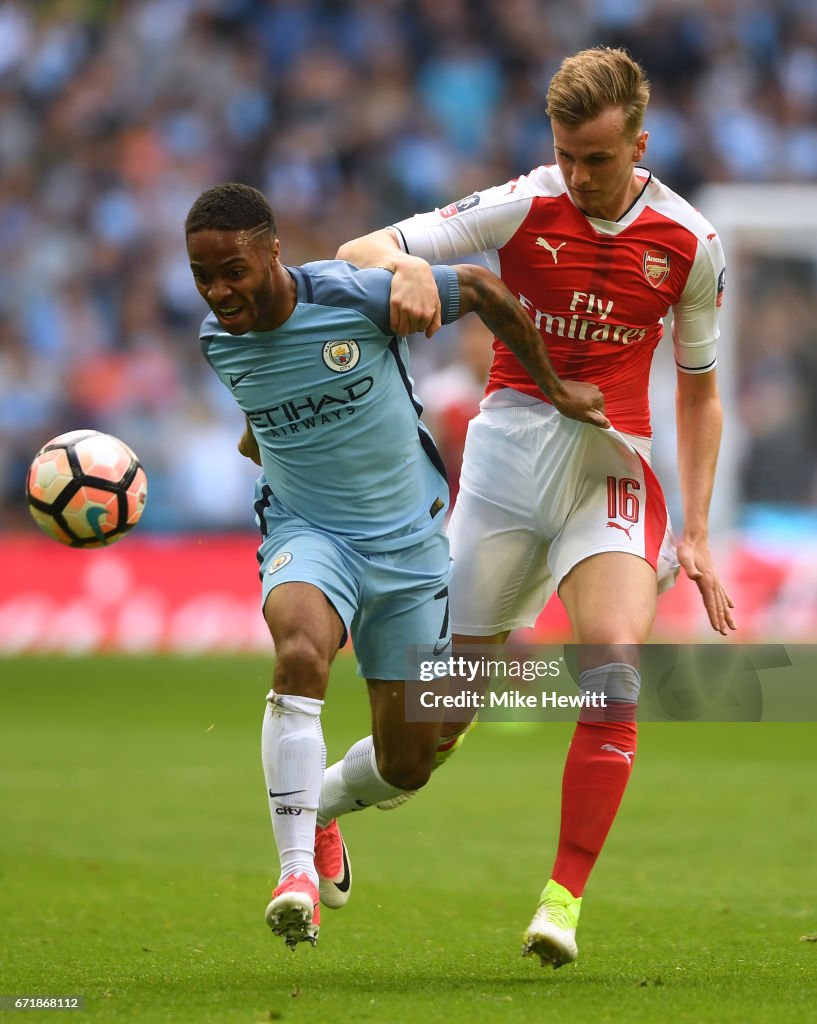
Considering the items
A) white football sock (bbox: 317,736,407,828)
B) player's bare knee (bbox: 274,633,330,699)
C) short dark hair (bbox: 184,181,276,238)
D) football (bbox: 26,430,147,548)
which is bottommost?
white football sock (bbox: 317,736,407,828)

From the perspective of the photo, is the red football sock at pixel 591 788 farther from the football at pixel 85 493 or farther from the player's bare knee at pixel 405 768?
the football at pixel 85 493

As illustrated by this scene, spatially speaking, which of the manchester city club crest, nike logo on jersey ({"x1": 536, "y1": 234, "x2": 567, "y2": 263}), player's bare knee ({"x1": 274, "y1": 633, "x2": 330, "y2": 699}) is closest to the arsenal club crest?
nike logo on jersey ({"x1": 536, "y1": 234, "x2": 567, "y2": 263})

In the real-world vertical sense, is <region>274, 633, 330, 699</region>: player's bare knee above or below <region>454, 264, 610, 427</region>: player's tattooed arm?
below

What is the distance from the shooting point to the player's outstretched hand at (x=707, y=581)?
5832 mm

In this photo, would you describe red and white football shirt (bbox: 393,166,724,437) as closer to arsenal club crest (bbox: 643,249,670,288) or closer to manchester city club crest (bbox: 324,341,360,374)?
arsenal club crest (bbox: 643,249,670,288)

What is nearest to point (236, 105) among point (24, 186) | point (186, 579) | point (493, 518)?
point (24, 186)

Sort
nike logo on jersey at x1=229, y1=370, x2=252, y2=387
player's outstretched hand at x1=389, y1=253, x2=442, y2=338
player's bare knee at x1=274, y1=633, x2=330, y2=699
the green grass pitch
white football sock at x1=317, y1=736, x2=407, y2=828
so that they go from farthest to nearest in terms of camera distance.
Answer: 1. white football sock at x1=317, y1=736, x2=407, y2=828
2. nike logo on jersey at x1=229, y1=370, x2=252, y2=387
3. player's outstretched hand at x1=389, y1=253, x2=442, y2=338
4. player's bare knee at x1=274, y1=633, x2=330, y2=699
5. the green grass pitch

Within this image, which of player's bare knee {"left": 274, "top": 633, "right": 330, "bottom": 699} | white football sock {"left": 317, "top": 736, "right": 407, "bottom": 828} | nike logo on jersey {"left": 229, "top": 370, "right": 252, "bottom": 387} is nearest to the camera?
player's bare knee {"left": 274, "top": 633, "right": 330, "bottom": 699}

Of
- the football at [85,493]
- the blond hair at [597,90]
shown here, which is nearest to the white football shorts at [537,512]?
the blond hair at [597,90]

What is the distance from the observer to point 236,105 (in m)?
20.6

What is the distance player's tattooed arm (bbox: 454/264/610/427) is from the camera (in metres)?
5.62

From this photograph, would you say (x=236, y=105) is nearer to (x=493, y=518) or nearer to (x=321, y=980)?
(x=493, y=518)

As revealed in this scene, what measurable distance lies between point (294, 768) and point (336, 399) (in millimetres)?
1186

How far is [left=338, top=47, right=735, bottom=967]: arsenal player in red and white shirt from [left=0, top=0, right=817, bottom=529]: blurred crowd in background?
11908 millimetres
